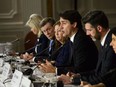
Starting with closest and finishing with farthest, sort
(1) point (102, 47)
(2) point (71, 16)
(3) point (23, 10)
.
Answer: (1) point (102, 47) < (2) point (71, 16) < (3) point (23, 10)

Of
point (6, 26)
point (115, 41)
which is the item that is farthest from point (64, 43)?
point (6, 26)

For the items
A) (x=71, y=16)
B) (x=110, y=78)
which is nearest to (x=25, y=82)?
(x=110, y=78)

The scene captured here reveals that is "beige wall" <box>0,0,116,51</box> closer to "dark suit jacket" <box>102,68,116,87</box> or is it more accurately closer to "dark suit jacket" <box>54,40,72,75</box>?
"dark suit jacket" <box>54,40,72,75</box>

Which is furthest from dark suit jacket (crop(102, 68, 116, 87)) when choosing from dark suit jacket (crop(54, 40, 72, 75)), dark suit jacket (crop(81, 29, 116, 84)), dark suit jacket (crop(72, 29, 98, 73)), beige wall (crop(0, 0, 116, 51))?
beige wall (crop(0, 0, 116, 51))

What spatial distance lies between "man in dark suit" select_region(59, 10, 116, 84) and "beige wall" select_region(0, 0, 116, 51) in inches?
120

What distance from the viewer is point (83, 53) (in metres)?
2.75

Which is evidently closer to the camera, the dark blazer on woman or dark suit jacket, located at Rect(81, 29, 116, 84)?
dark suit jacket, located at Rect(81, 29, 116, 84)

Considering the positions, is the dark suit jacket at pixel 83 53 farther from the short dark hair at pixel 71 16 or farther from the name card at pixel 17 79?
the name card at pixel 17 79

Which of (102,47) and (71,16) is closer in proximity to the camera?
(102,47)

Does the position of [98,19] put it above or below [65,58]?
above

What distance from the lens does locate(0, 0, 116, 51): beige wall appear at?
5.52 m

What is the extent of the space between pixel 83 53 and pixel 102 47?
307 millimetres

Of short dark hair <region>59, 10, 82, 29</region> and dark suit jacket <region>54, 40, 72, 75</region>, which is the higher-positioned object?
short dark hair <region>59, 10, 82, 29</region>

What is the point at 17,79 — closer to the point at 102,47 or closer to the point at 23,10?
the point at 102,47
